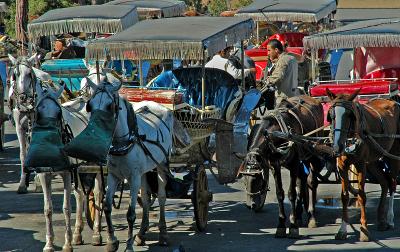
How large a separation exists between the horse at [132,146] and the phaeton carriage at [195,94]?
50cm

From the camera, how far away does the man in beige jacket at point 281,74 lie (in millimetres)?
15773

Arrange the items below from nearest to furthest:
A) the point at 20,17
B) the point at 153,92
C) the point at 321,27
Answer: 1. the point at 153,92
2. the point at 20,17
3. the point at 321,27

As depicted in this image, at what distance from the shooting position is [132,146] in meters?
11.3

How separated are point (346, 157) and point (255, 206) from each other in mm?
2270

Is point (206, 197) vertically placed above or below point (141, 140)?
below

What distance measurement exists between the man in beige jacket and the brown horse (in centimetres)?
266

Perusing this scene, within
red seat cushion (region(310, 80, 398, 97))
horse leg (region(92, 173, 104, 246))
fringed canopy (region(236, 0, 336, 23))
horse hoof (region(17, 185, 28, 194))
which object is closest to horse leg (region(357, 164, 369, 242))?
A: red seat cushion (region(310, 80, 398, 97))

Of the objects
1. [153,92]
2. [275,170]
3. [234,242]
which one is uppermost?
[153,92]

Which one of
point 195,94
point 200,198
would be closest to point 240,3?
point 195,94

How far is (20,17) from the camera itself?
26.1 m

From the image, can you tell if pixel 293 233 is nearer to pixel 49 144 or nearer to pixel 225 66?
pixel 49 144

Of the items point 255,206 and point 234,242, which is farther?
point 255,206

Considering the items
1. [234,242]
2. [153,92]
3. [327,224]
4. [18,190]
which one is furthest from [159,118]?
[18,190]

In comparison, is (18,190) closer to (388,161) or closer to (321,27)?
(388,161)
